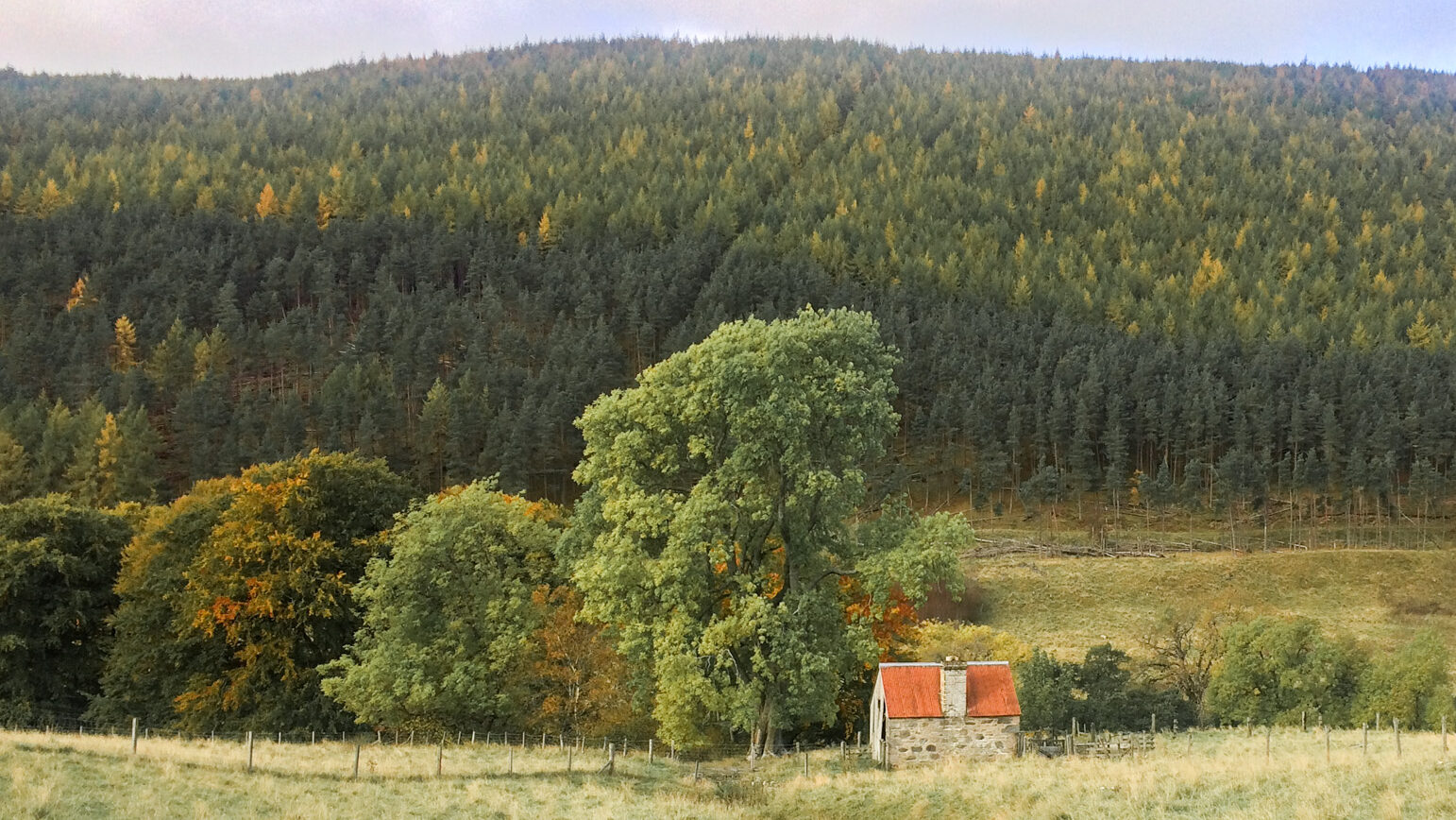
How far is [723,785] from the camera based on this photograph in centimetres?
3419

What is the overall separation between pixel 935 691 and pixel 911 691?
2.39ft

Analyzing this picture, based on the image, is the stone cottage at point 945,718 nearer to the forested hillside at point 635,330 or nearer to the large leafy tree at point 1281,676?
the large leafy tree at point 1281,676

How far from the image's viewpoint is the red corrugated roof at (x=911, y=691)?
3894cm

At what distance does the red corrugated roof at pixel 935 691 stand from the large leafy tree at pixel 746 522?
154 centimetres

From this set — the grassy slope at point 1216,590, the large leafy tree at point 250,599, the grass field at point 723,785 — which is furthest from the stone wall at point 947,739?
the grassy slope at point 1216,590

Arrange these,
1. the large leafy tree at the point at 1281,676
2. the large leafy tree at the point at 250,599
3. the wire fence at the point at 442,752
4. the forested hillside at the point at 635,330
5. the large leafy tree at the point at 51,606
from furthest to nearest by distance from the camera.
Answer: the forested hillside at the point at 635,330, the large leafy tree at the point at 51,606, the large leafy tree at the point at 1281,676, the large leafy tree at the point at 250,599, the wire fence at the point at 442,752

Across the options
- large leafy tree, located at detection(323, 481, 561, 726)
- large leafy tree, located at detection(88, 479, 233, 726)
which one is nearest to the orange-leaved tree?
large leafy tree, located at detection(88, 479, 233, 726)

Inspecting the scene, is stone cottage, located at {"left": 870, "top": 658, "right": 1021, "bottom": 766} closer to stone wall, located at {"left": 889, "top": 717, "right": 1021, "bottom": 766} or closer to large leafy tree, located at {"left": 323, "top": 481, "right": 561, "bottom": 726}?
stone wall, located at {"left": 889, "top": 717, "right": 1021, "bottom": 766}

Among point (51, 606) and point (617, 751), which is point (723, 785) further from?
point (51, 606)

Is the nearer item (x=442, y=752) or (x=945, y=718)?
(x=442, y=752)

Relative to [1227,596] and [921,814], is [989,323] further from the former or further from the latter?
[921,814]

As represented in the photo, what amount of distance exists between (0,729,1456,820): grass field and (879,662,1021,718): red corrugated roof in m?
2.58

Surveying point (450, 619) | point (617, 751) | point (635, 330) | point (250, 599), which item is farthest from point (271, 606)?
point (635, 330)

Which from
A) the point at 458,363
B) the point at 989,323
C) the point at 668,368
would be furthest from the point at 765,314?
the point at 668,368
